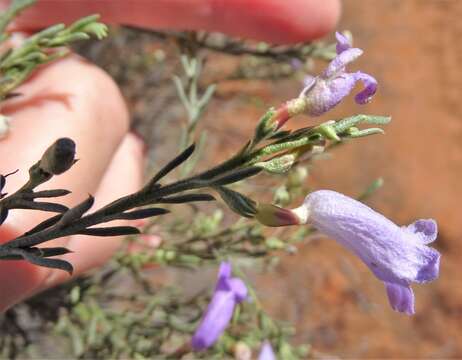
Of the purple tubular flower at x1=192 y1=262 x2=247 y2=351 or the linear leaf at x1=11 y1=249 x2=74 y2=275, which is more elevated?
the linear leaf at x1=11 y1=249 x2=74 y2=275

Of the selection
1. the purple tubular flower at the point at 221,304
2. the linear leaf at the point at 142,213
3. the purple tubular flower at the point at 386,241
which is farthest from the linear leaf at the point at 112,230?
the purple tubular flower at the point at 221,304

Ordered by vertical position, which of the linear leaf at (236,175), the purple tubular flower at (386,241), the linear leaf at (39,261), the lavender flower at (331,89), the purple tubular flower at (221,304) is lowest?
the purple tubular flower at (221,304)

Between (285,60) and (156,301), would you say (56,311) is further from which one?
(285,60)

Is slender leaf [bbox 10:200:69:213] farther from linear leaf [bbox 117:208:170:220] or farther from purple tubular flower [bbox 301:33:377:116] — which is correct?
purple tubular flower [bbox 301:33:377:116]

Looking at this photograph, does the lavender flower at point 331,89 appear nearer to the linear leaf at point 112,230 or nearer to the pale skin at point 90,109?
the linear leaf at point 112,230

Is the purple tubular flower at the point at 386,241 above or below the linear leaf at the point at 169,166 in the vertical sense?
below

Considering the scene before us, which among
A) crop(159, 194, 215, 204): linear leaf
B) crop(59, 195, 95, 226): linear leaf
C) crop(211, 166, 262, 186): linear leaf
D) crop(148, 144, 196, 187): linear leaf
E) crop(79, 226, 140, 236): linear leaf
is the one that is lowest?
crop(79, 226, 140, 236): linear leaf

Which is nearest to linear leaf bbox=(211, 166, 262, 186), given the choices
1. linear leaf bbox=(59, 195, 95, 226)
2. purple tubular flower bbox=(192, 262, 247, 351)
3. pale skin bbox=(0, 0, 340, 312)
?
linear leaf bbox=(59, 195, 95, 226)
